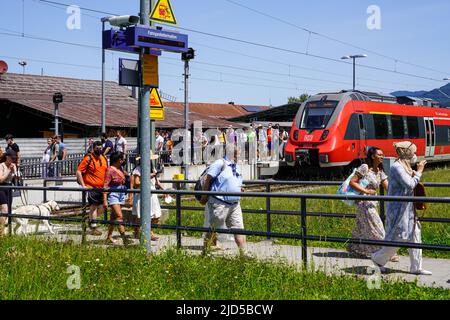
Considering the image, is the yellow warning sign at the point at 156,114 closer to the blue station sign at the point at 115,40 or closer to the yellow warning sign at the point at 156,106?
the yellow warning sign at the point at 156,106

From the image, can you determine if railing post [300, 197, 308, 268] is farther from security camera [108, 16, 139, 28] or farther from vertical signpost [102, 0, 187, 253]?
security camera [108, 16, 139, 28]

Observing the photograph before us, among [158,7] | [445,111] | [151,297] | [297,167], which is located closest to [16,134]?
[297,167]

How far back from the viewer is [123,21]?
825 cm

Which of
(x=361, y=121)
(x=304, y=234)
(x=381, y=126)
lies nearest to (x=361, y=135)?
(x=361, y=121)

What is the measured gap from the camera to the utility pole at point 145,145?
336 inches

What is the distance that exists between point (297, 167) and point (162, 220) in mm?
15623

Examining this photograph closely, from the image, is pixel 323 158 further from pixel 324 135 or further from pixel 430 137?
pixel 430 137

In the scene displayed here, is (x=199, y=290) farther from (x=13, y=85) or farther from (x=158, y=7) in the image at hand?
(x=13, y=85)

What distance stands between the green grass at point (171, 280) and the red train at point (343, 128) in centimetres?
1746

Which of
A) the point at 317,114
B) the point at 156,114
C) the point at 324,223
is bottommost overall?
the point at 324,223

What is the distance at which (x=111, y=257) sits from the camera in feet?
27.4

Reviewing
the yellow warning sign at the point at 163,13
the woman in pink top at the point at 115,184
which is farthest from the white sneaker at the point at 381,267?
the woman in pink top at the point at 115,184

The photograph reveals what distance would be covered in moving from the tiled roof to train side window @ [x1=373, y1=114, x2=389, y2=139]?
42.6 ft

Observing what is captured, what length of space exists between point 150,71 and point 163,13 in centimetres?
78
